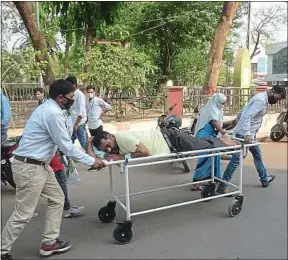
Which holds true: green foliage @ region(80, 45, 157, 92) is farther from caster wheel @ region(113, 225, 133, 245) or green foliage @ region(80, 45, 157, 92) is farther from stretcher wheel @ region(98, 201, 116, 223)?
caster wheel @ region(113, 225, 133, 245)

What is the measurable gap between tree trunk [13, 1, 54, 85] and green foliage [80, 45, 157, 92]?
63.3 inches

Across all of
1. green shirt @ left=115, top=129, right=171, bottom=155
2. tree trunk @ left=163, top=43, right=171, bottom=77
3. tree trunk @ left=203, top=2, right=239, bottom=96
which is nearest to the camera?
green shirt @ left=115, top=129, right=171, bottom=155

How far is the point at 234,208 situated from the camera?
422 centimetres

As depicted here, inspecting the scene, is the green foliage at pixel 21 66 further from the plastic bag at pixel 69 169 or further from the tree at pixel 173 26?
the tree at pixel 173 26

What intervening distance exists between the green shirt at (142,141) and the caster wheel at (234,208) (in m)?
0.93

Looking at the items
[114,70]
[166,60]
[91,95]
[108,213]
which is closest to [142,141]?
[108,213]

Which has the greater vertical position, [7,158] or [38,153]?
[38,153]

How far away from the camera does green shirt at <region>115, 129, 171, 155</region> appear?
12.4 feet

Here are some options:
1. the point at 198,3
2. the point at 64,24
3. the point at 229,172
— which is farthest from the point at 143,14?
the point at 229,172

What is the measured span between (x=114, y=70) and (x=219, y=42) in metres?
3.47

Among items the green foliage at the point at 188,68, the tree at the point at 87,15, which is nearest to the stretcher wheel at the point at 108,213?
the tree at the point at 87,15

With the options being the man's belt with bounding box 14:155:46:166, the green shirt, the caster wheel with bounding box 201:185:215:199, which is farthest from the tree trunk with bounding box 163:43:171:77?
the man's belt with bounding box 14:155:46:166

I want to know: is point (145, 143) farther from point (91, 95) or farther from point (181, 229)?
point (91, 95)

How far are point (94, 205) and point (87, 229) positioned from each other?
2.49ft
